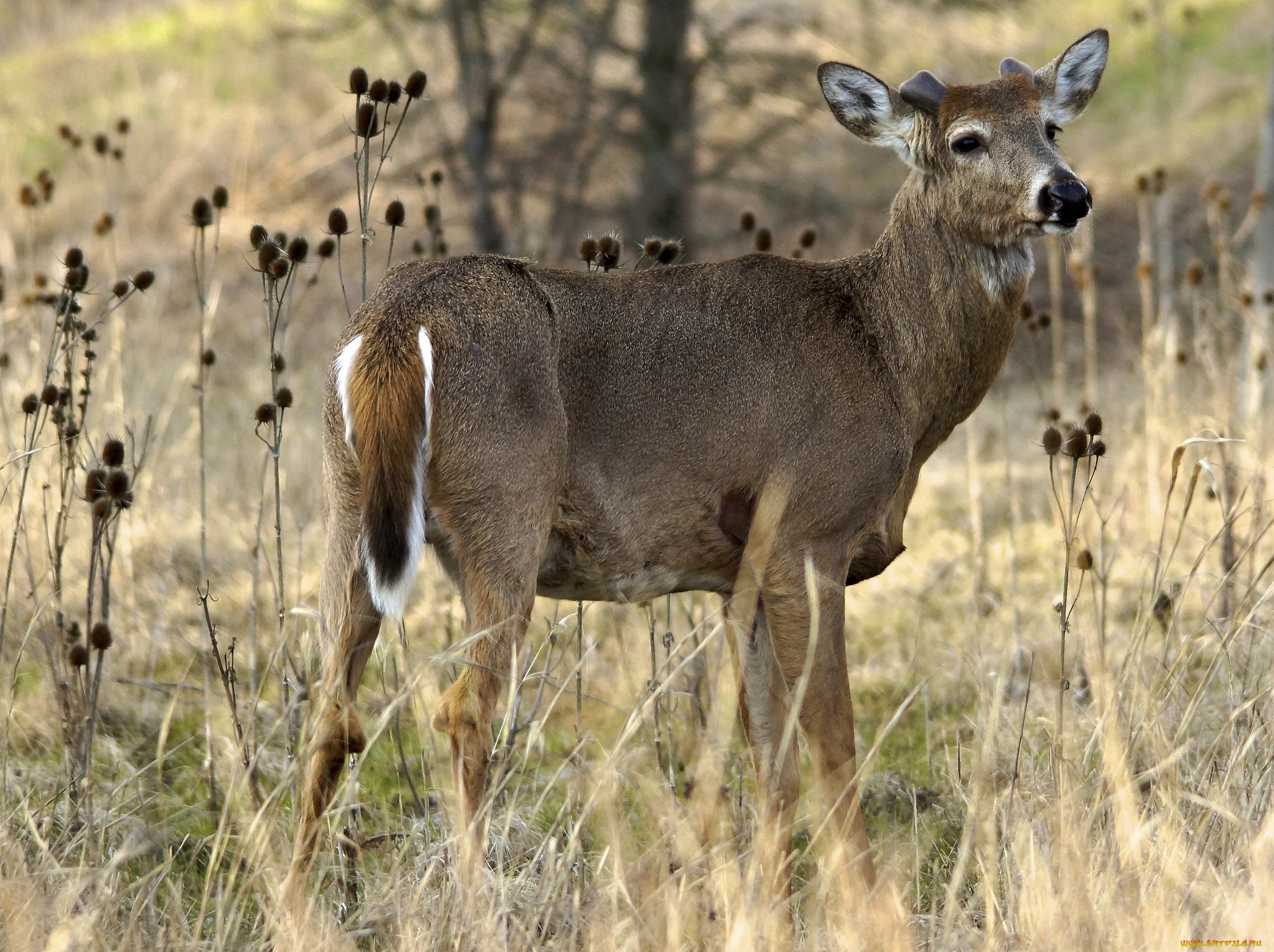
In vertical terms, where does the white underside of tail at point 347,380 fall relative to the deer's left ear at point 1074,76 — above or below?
below

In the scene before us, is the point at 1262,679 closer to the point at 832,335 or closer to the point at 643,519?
the point at 832,335

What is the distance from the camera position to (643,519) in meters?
3.51

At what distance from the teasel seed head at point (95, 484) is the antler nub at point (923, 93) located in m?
2.35

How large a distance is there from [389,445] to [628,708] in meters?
1.69

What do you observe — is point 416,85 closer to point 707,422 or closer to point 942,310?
point 707,422

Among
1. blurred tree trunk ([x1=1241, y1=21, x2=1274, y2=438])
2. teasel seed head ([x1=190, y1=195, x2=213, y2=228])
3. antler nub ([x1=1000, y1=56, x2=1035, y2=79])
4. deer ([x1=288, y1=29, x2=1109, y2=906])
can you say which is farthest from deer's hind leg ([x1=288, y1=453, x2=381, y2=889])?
blurred tree trunk ([x1=1241, y1=21, x2=1274, y2=438])

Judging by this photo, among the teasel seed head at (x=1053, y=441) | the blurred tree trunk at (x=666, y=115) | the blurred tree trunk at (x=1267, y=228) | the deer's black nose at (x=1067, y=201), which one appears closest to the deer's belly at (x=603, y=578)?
the teasel seed head at (x=1053, y=441)

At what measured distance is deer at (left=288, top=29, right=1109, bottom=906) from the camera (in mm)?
3148

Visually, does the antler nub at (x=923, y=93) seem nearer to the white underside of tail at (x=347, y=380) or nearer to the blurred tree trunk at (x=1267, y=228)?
the white underside of tail at (x=347, y=380)

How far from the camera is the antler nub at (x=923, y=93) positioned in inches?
156

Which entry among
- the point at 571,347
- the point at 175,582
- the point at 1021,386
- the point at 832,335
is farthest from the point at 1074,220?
the point at 1021,386

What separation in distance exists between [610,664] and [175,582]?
1.98m

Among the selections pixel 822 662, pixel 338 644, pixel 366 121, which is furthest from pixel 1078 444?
pixel 366 121

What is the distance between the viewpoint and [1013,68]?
4.35 metres
